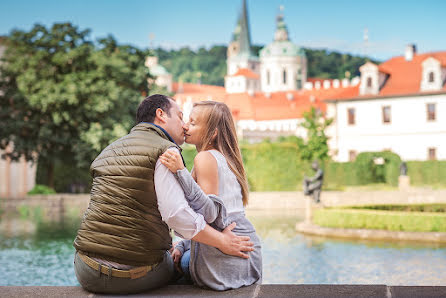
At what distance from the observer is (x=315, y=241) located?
16234 millimetres

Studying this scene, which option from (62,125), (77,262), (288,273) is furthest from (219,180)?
(62,125)

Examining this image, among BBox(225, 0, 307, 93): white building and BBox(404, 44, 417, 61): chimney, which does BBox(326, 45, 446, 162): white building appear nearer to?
BBox(404, 44, 417, 61): chimney

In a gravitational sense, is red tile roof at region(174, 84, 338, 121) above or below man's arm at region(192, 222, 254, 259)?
above

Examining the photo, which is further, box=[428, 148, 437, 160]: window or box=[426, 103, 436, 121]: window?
box=[428, 148, 437, 160]: window

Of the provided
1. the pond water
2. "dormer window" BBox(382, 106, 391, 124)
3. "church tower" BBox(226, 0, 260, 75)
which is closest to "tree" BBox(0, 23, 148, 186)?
the pond water

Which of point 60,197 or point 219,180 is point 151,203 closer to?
point 219,180

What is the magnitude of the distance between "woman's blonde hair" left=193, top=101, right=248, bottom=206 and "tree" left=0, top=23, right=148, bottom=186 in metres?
25.8

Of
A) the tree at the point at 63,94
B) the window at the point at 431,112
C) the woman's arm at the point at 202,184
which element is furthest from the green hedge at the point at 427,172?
the woman's arm at the point at 202,184

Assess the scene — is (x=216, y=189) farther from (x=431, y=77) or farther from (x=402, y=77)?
(x=402, y=77)

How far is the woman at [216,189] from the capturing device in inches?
161

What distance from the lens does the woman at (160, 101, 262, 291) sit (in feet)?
13.4

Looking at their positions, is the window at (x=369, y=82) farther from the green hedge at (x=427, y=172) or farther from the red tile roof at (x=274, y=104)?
the red tile roof at (x=274, y=104)

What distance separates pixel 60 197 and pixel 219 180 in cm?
2481

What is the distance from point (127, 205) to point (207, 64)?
12763 centimetres
